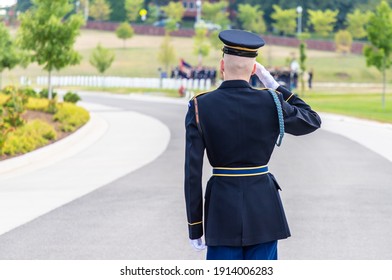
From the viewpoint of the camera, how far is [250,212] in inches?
207

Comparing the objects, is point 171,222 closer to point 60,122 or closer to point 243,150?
point 243,150

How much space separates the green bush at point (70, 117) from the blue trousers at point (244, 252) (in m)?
20.8

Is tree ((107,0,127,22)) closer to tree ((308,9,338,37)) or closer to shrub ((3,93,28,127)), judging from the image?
tree ((308,9,338,37))

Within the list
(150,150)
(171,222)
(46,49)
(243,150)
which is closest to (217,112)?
(243,150)

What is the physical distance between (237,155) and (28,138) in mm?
16402

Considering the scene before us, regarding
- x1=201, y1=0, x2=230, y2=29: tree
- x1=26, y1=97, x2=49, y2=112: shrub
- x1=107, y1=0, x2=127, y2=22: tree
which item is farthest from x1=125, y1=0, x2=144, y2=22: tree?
x1=26, y1=97, x2=49, y2=112: shrub

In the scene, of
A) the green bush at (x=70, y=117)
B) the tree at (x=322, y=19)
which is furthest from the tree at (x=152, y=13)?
the green bush at (x=70, y=117)

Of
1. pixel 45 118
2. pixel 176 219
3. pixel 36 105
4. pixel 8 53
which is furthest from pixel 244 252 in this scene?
pixel 8 53

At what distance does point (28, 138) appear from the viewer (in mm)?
21141

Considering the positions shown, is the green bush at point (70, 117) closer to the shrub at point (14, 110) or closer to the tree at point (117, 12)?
the shrub at point (14, 110)

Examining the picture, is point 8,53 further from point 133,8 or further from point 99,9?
point 99,9

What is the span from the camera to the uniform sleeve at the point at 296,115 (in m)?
5.38

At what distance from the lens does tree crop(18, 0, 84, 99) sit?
30.3 metres
